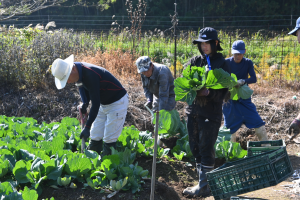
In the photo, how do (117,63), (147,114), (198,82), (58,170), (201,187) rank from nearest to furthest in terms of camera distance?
(198,82) → (58,170) → (201,187) → (147,114) → (117,63)

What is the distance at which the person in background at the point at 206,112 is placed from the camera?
10.2 feet

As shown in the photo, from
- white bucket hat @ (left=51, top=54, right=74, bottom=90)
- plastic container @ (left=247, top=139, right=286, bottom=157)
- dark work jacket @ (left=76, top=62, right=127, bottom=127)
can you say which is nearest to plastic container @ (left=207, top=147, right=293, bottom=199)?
plastic container @ (left=247, top=139, right=286, bottom=157)

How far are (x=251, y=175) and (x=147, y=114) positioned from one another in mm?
3951

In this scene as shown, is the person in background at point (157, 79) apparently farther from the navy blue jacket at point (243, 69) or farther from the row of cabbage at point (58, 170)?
the row of cabbage at point (58, 170)

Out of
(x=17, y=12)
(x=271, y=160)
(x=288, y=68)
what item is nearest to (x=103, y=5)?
(x=17, y=12)

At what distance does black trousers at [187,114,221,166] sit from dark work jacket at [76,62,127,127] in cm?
98

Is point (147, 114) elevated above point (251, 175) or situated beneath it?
situated beneath

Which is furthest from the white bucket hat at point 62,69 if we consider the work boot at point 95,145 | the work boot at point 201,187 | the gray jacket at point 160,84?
the work boot at point 201,187

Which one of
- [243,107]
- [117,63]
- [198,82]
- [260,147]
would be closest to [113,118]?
[198,82]

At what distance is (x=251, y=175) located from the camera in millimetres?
2443

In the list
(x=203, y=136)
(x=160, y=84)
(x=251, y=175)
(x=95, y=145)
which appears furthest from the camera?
(x=160, y=84)

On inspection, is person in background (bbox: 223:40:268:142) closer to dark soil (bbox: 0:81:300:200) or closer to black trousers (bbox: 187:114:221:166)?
dark soil (bbox: 0:81:300:200)

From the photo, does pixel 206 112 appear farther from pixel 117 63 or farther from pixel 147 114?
pixel 117 63

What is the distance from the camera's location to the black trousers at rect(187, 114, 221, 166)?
321 cm
